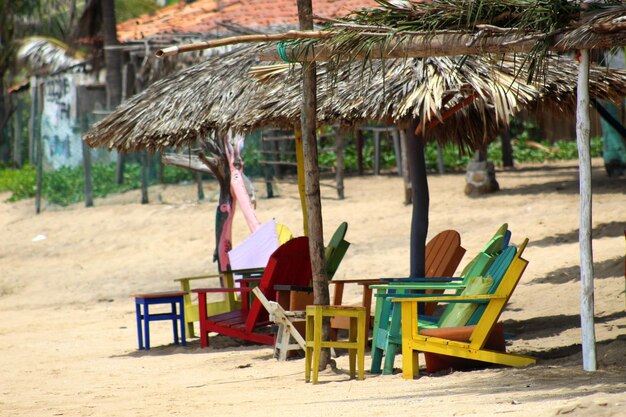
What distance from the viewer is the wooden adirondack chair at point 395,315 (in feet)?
20.9

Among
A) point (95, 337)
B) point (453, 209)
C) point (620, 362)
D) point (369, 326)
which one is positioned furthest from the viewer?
point (453, 209)

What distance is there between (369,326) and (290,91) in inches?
82.4

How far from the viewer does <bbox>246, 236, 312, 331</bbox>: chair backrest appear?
7742mm

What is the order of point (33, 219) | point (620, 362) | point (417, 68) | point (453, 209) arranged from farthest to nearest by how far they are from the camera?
point (33, 219) → point (453, 209) → point (417, 68) → point (620, 362)

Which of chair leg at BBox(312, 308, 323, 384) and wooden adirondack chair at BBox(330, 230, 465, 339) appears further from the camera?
wooden adirondack chair at BBox(330, 230, 465, 339)

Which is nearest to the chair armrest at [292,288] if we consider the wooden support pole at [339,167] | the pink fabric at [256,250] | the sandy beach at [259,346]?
the sandy beach at [259,346]

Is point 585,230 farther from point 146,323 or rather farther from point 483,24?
point 146,323

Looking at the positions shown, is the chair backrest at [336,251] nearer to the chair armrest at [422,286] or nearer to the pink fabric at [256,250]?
the chair armrest at [422,286]

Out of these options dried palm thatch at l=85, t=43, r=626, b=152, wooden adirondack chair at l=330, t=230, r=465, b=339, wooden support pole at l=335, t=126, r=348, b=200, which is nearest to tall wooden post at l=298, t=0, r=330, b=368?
dried palm thatch at l=85, t=43, r=626, b=152

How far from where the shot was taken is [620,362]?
230 inches

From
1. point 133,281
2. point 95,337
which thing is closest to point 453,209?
point 133,281

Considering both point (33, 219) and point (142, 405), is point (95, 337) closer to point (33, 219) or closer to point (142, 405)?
point (142, 405)

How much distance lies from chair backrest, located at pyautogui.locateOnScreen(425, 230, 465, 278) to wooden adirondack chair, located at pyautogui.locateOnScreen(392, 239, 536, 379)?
1575mm

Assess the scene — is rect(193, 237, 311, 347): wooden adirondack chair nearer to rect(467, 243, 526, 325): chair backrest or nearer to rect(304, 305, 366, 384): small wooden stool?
rect(304, 305, 366, 384): small wooden stool
